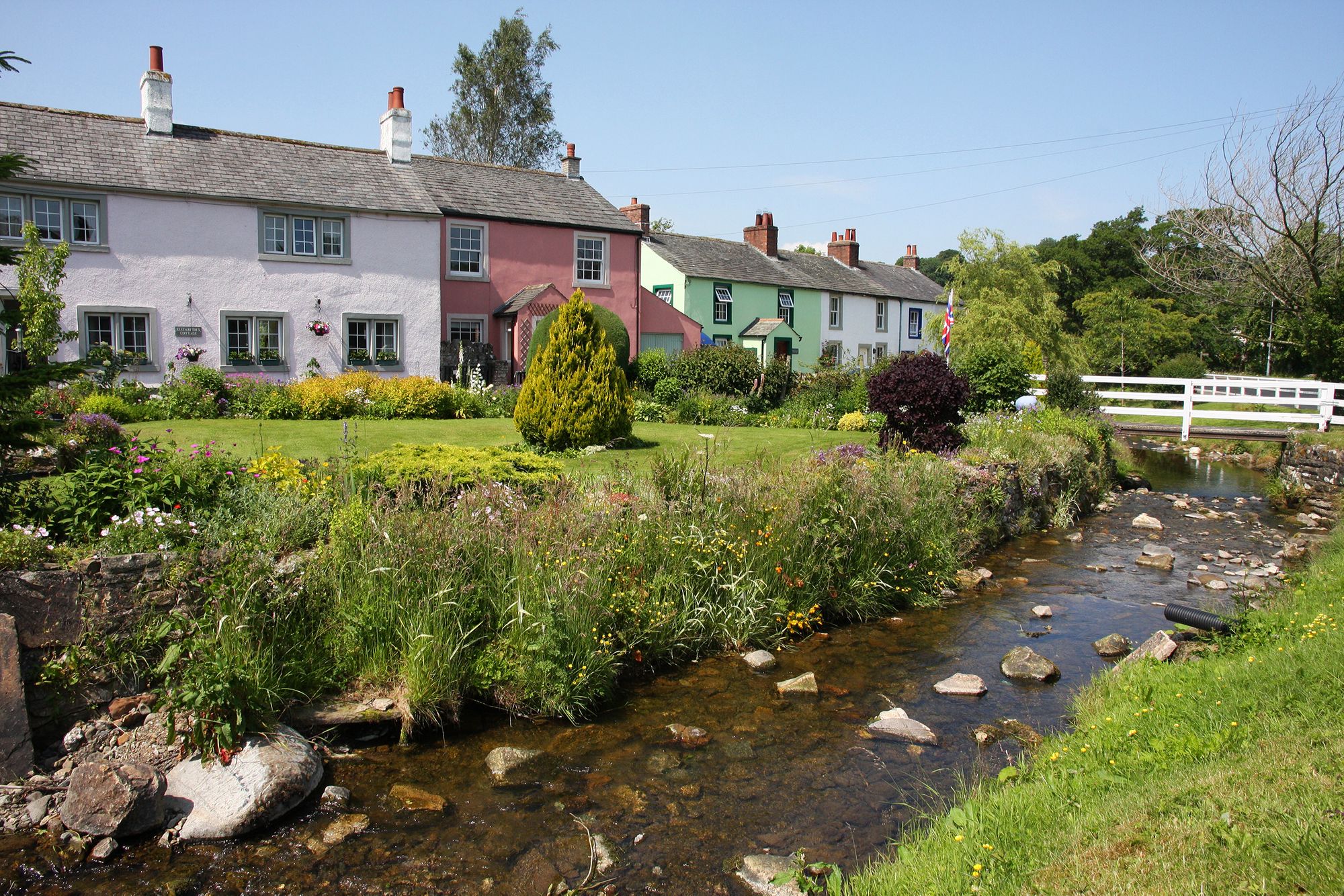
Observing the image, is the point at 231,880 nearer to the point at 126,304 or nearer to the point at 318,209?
the point at 126,304

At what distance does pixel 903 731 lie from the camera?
6754 mm

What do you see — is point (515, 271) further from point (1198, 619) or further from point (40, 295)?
point (1198, 619)

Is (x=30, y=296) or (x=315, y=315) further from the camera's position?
(x=315, y=315)

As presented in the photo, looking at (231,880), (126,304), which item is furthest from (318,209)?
(231,880)

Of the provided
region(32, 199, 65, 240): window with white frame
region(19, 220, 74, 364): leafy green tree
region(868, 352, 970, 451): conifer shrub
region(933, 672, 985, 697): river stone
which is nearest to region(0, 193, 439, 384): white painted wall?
region(32, 199, 65, 240): window with white frame

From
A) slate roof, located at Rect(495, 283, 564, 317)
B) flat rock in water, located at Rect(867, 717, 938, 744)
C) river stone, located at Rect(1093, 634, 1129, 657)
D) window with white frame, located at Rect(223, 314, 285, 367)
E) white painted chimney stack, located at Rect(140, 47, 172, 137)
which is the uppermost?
white painted chimney stack, located at Rect(140, 47, 172, 137)

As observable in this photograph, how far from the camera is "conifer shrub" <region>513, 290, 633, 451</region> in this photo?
14.7 meters

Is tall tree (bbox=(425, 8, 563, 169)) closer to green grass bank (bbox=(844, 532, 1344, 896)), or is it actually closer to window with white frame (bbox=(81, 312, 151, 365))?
window with white frame (bbox=(81, 312, 151, 365))

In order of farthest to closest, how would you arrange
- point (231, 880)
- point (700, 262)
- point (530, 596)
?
1. point (700, 262)
2. point (530, 596)
3. point (231, 880)

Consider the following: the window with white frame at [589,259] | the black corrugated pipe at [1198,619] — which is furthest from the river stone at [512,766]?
the window with white frame at [589,259]

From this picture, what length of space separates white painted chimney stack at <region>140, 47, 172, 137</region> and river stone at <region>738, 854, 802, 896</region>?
25167 millimetres

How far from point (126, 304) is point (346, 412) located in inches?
250

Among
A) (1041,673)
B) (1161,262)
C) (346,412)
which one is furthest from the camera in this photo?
(1161,262)

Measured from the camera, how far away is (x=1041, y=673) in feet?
26.1
